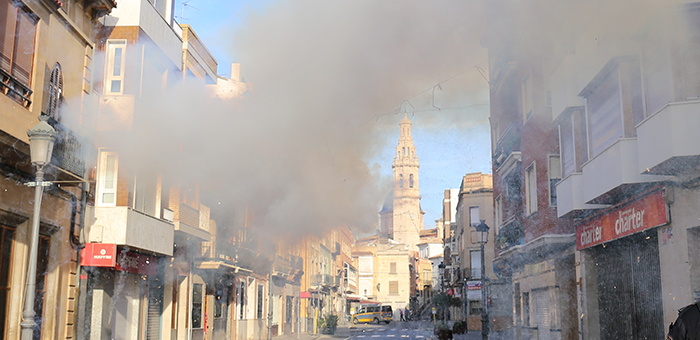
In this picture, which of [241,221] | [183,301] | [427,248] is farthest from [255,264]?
[427,248]

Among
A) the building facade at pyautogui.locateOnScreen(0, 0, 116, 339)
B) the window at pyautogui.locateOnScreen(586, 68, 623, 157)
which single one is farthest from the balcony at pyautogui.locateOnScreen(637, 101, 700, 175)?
the building facade at pyautogui.locateOnScreen(0, 0, 116, 339)

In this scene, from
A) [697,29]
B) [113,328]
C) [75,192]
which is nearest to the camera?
[697,29]

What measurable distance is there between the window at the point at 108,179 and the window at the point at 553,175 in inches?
436

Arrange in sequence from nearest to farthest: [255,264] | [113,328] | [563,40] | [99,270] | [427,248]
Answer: [563,40] → [99,270] → [113,328] → [255,264] → [427,248]

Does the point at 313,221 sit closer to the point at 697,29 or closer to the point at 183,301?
the point at 183,301

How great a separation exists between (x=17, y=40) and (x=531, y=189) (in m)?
13.9

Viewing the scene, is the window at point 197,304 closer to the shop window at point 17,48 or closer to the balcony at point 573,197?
the shop window at point 17,48

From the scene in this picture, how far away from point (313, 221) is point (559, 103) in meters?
12.1

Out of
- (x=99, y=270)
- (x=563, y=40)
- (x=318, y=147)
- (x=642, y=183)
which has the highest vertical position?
(x=563, y=40)

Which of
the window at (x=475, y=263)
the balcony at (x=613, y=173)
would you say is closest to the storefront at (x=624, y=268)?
the balcony at (x=613, y=173)

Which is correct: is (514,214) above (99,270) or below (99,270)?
above

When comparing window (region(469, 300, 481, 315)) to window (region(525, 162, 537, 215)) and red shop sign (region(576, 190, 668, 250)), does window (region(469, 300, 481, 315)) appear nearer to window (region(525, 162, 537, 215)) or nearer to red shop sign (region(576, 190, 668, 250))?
window (region(525, 162, 537, 215))

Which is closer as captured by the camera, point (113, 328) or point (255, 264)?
point (113, 328)

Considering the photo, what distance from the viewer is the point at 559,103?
14781mm
